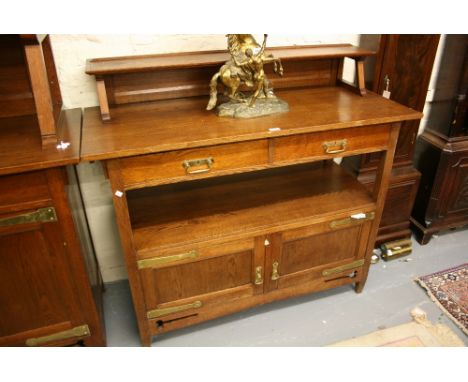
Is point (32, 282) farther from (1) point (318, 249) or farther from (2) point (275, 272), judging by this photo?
(1) point (318, 249)

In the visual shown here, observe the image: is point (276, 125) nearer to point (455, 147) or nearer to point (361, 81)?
point (361, 81)

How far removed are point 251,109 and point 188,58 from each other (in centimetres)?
39

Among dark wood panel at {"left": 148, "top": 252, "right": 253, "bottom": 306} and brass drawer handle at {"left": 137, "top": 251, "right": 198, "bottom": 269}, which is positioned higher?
brass drawer handle at {"left": 137, "top": 251, "right": 198, "bottom": 269}

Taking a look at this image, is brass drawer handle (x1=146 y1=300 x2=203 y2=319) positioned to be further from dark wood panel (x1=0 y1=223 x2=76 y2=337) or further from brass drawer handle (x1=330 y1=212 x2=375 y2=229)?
brass drawer handle (x1=330 y1=212 x2=375 y2=229)

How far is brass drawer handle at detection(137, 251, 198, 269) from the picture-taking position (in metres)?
1.54

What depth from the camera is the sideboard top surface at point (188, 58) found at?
1489 millimetres

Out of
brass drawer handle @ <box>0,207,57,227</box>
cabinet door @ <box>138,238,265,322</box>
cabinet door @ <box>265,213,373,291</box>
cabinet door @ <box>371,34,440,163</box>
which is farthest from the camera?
cabinet door @ <box>371,34,440,163</box>

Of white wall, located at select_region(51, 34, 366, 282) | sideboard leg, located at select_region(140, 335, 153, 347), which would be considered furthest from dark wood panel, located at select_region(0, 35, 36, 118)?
sideboard leg, located at select_region(140, 335, 153, 347)

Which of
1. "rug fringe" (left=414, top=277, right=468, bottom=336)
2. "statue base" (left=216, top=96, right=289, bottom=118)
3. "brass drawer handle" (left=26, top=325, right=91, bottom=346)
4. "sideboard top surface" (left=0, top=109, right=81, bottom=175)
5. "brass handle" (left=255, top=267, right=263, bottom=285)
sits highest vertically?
"statue base" (left=216, top=96, right=289, bottom=118)

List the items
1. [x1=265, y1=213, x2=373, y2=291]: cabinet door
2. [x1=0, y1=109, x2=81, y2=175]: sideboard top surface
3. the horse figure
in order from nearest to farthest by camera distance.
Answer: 1. [x1=0, y1=109, x2=81, y2=175]: sideboard top surface
2. the horse figure
3. [x1=265, y1=213, x2=373, y2=291]: cabinet door

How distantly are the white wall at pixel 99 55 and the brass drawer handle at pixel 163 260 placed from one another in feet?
1.82

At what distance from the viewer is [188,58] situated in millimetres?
1626

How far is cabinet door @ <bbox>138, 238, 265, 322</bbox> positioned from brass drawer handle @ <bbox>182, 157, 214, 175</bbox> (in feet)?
1.25

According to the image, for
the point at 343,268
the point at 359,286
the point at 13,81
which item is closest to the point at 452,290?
the point at 359,286
